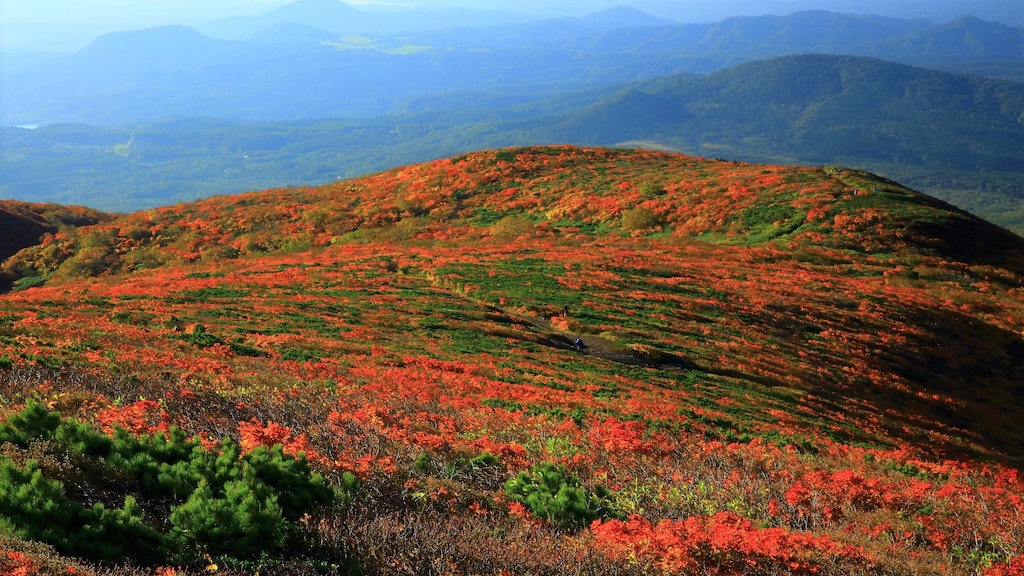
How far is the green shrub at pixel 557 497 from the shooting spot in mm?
11283

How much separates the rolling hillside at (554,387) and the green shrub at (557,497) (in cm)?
5

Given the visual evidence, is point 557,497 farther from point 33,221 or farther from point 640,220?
point 33,221

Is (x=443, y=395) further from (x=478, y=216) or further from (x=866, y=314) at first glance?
(x=478, y=216)

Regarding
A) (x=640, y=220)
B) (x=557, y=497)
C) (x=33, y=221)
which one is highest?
(x=640, y=220)

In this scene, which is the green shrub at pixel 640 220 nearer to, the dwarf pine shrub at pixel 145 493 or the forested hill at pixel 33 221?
the dwarf pine shrub at pixel 145 493

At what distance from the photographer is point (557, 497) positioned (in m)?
11.5

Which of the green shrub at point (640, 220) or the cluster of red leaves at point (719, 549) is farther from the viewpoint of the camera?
the green shrub at point (640, 220)

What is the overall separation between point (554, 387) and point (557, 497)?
1398 centimetres

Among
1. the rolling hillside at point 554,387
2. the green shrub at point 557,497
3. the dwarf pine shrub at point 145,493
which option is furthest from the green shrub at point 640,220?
the dwarf pine shrub at point 145,493

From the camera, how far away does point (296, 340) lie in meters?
28.7

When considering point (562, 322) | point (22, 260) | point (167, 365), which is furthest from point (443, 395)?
point (22, 260)

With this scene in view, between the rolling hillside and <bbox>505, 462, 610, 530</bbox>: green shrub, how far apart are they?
0.05 metres

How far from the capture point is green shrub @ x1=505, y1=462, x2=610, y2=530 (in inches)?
444

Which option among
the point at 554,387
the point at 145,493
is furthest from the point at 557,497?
the point at 554,387
